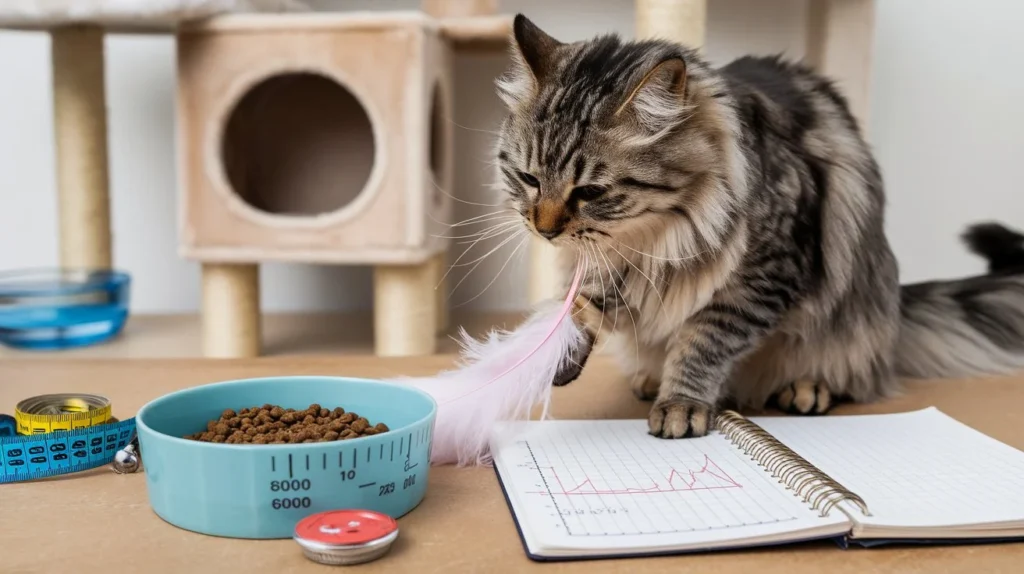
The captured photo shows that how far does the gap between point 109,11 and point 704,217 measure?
1314 millimetres

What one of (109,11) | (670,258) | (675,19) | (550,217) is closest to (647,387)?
(670,258)

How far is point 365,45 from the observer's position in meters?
1.79

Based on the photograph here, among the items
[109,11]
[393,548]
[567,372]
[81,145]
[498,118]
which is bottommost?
[393,548]

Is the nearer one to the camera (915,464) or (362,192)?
(915,464)

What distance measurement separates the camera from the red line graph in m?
0.96

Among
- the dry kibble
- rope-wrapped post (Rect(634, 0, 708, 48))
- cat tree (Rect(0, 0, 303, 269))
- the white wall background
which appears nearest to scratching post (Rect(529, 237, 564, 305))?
the white wall background

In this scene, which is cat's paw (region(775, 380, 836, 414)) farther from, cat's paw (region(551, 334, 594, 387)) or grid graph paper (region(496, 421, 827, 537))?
cat's paw (region(551, 334, 594, 387))

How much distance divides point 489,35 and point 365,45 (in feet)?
1.01

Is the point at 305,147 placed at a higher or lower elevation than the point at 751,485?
higher

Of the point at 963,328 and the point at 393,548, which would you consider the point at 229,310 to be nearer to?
the point at 393,548

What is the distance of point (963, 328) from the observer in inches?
64.8

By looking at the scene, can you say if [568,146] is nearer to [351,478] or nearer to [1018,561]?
[351,478]

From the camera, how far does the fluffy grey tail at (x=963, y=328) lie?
163 cm

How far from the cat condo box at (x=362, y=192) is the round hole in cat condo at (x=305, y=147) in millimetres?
184
